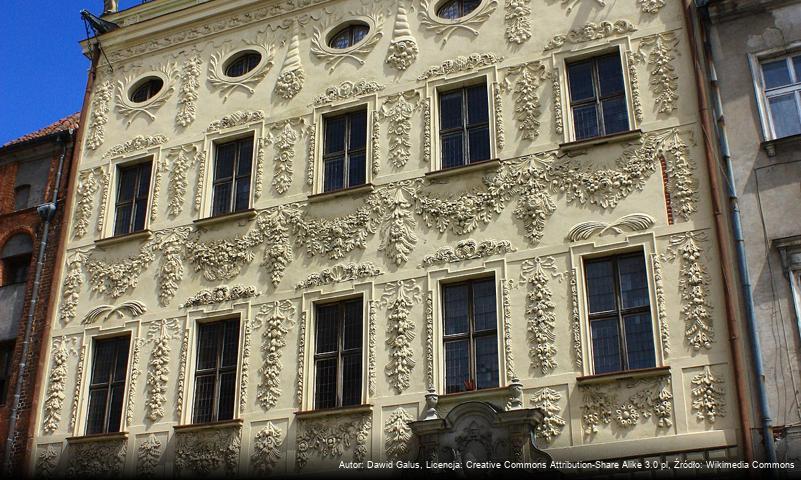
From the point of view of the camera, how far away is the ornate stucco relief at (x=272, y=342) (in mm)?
16672

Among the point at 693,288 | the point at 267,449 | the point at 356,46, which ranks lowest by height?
the point at 267,449

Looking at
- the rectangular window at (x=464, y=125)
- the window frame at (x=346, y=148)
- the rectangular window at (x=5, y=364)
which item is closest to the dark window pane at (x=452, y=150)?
the rectangular window at (x=464, y=125)

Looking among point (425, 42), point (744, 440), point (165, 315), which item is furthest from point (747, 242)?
point (165, 315)

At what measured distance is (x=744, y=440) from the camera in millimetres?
13422

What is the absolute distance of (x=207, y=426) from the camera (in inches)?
661

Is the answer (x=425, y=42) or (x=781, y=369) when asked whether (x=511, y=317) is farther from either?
(x=425, y=42)

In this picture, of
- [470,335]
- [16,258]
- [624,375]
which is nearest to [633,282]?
[624,375]

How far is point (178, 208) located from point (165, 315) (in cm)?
219

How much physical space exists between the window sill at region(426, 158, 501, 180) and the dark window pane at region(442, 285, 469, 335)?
1.97 meters

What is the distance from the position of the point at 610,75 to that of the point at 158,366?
9344 mm

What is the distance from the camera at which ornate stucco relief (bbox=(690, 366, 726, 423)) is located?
13.8m

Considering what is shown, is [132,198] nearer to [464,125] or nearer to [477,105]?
[464,125]

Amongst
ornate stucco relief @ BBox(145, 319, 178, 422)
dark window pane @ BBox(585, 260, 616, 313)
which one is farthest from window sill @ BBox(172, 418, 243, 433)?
dark window pane @ BBox(585, 260, 616, 313)

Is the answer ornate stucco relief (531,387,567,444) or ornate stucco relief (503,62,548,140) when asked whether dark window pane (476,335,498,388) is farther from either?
ornate stucco relief (503,62,548,140)
